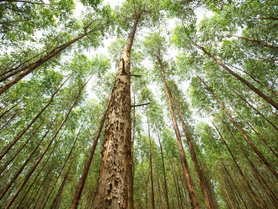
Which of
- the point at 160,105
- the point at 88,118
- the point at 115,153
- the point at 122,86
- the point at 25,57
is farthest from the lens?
the point at 160,105

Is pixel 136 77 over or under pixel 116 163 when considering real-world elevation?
over

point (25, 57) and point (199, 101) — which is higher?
point (199, 101)

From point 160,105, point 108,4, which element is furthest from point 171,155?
point 108,4

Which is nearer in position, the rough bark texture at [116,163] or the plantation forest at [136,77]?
the rough bark texture at [116,163]

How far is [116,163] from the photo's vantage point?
3.05 ft

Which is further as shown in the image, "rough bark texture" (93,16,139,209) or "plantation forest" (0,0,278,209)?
"plantation forest" (0,0,278,209)

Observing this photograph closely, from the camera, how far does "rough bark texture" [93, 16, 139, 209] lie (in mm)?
748

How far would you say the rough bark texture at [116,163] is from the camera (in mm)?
748

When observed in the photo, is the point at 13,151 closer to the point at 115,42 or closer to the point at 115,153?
the point at 115,42

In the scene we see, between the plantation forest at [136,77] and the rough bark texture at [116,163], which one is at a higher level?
the plantation forest at [136,77]

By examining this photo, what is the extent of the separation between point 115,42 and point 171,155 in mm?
10956

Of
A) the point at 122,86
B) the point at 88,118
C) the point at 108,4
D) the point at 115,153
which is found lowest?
the point at 115,153

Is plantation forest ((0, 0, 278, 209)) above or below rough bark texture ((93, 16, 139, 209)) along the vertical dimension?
above

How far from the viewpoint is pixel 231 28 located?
25.5 feet
